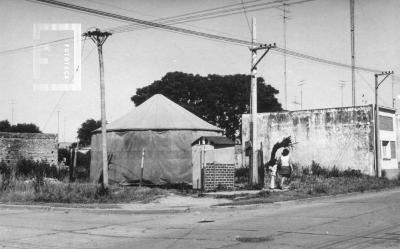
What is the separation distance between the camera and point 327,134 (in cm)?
3253

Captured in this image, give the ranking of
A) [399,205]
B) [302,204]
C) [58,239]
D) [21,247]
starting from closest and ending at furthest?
[21,247]
[58,239]
[399,205]
[302,204]

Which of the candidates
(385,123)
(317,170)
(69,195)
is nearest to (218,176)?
(69,195)

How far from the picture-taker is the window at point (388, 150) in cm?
3269

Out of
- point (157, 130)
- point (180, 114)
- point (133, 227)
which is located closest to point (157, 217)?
point (133, 227)

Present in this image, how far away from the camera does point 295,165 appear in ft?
108

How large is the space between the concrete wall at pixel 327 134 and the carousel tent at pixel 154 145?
34.5 feet

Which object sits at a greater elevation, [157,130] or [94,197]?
[157,130]

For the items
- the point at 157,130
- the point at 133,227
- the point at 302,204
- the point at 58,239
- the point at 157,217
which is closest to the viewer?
the point at 58,239

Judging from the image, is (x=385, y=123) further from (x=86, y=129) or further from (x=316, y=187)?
(x=86, y=129)

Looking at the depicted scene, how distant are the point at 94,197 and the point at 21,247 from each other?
7955 millimetres

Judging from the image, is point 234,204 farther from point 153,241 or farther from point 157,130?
point 157,130

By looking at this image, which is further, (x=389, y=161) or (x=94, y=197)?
(x=389, y=161)

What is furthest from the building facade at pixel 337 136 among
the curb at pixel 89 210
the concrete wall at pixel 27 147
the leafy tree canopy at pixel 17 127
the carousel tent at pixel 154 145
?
the leafy tree canopy at pixel 17 127

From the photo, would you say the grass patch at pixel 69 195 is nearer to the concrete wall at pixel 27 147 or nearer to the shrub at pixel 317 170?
the shrub at pixel 317 170
